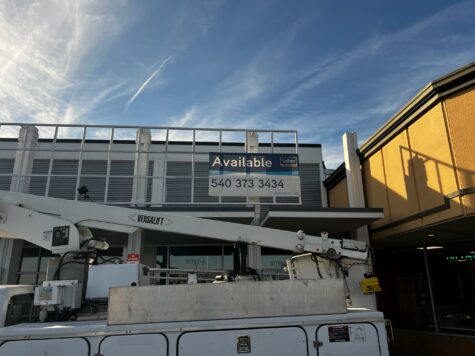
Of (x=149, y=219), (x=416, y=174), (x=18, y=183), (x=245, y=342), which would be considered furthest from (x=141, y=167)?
(x=245, y=342)

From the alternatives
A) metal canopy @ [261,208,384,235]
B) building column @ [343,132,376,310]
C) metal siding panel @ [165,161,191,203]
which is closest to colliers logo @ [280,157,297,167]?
metal canopy @ [261,208,384,235]

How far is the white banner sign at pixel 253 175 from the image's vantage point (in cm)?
1058

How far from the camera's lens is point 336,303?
5.39m

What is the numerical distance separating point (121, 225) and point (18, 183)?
6.18 m

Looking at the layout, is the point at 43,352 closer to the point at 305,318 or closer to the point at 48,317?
the point at 48,317

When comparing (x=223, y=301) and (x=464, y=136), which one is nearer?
(x=223, y=301)

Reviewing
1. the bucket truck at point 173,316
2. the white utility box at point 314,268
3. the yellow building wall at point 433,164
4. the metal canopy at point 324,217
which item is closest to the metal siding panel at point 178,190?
the metal canopy at point 324,217

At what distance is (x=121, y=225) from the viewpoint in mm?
6914

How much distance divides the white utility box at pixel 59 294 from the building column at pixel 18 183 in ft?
22.6

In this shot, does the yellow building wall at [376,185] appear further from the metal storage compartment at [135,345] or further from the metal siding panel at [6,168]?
the metal siding panel at [6,168]

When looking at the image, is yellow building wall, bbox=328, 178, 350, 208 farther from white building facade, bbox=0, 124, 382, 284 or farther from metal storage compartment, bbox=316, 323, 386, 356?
metal storage compartment, bbox=316, 323, 386, 356

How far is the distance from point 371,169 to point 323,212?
2.95m

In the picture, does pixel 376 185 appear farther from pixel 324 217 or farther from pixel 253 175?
pixel 253 175

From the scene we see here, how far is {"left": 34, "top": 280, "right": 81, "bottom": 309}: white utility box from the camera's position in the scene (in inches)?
220
